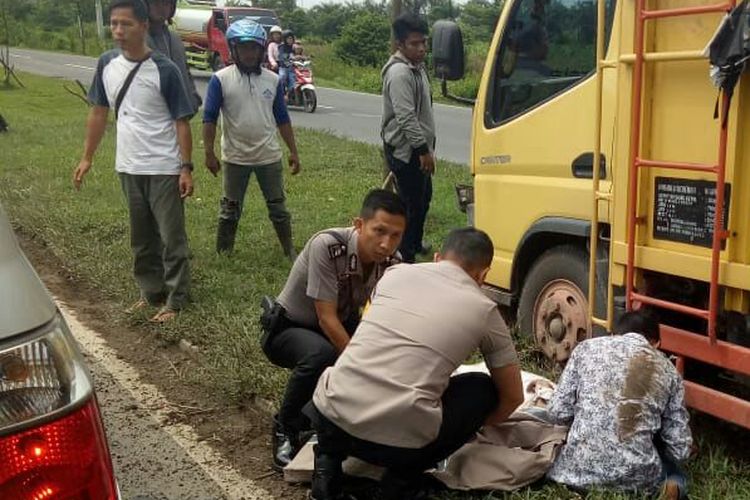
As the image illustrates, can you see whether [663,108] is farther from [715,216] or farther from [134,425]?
[134,425]

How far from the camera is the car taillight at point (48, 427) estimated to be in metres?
1.36

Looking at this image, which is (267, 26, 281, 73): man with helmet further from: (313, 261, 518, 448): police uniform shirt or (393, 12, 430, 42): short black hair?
(313, 261, 518, 448): police uniform shirt

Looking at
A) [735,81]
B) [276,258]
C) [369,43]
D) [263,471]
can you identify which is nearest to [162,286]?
[276,258]

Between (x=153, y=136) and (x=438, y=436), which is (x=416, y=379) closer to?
(x=438, y=436)

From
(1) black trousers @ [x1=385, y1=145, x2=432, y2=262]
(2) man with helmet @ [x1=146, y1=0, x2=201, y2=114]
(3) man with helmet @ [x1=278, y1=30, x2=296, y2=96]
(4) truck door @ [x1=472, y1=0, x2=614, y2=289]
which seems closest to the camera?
(4) truck door @ [x1=472, y1=0, x2=614, y2=289]

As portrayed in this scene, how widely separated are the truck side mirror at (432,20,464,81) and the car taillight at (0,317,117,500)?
12.6 ft

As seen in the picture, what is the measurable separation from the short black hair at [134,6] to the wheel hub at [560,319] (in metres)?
2.74

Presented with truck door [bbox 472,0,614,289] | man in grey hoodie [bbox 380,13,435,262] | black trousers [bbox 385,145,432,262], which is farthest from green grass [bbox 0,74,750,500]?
man in grey hoodie [bbox 380,13,435,262]

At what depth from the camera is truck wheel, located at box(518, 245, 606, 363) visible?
164 inches

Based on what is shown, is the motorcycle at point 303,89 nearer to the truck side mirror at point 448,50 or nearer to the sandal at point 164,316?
the sandal at point 164,316

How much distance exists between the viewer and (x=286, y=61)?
64.3 feet

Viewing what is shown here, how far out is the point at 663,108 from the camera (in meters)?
3.36

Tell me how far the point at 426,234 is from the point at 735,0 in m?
4.64

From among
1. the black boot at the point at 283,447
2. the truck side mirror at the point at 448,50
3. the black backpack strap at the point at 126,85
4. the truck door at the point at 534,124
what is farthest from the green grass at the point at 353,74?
the black boot at the point at 283,447
